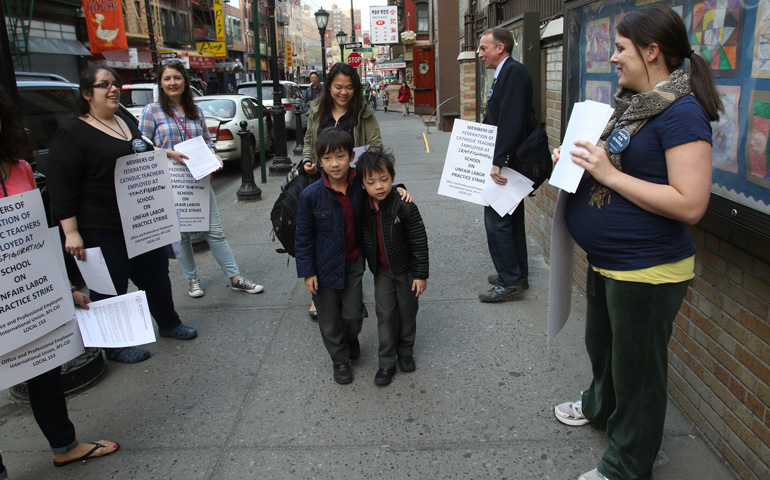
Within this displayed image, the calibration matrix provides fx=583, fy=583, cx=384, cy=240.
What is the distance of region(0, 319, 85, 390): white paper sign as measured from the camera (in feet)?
8.00

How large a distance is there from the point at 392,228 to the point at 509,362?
119 cm

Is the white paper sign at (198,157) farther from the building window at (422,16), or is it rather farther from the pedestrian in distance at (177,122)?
the building window at (422,16)

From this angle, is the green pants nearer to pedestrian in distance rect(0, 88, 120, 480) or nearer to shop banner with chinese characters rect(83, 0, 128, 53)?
pedestrian in distance rect(0, 88, 120, 480)

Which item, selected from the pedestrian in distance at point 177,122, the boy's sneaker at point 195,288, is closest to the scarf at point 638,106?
the pedestrian in distance at point 177,122

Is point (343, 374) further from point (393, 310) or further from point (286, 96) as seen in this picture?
point (286, 96)

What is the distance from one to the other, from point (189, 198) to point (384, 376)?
Answer: 230cm

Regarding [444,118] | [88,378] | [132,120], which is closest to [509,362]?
[88,378]

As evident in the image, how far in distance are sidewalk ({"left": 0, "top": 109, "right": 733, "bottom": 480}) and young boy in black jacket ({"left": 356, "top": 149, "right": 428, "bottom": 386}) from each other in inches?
9.9

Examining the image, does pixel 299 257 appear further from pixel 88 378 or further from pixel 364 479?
pixel 88 378

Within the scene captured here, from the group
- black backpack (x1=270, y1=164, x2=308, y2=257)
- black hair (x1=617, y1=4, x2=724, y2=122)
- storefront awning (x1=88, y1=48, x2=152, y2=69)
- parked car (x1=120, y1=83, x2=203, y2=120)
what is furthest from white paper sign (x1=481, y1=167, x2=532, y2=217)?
storefront awning (x1=88, y1=48, x2=152, y2=69)

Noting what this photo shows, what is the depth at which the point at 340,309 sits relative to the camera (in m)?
3.55

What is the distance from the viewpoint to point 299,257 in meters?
3.35

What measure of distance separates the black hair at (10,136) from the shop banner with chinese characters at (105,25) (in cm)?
2046

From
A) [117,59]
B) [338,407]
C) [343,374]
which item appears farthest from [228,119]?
[117,59]
